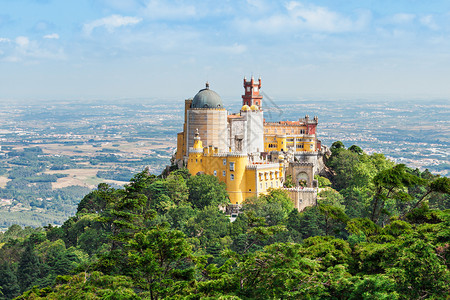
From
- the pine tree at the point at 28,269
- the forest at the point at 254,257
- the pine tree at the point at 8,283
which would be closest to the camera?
the forest at the point at 254,257

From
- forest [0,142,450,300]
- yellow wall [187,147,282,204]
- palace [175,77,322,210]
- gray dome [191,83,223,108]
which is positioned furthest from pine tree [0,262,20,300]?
gray dome [191,83,223,108]

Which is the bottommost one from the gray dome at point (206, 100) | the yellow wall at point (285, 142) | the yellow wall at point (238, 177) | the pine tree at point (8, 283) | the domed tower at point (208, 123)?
the pine tree at point (8, 283)

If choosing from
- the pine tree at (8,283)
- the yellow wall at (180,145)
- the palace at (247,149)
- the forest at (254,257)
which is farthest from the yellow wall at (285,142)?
the pine tree at (8,283)

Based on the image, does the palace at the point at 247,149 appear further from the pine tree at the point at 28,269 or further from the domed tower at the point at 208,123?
the pine tree at the point at 28,269

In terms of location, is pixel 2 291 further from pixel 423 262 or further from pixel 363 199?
pixel 423 262

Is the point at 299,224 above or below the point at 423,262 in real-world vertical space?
below

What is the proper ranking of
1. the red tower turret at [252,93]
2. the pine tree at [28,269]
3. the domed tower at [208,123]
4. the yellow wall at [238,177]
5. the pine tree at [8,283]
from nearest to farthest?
the pine tree at [8,283] < the pine tree at [28,269] < the yellow wall at [238,177] < the domed tower at [208,123] < the red tower turret at [252,93]

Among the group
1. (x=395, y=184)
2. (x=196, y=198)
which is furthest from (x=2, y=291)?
(x=395, y=184)
